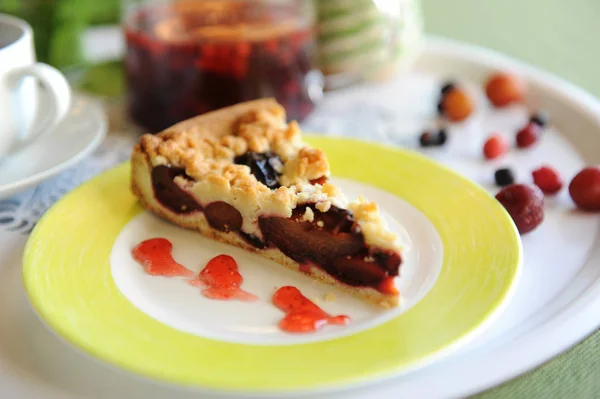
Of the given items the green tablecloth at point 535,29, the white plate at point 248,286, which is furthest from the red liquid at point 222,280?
the green tablecloth at point 535,29

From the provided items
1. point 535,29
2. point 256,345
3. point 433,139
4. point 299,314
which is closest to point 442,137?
point 433,139

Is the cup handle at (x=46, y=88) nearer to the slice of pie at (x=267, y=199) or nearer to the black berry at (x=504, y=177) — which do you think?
the slice of pie at (x=267, y=199)

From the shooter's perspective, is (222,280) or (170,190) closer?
(222,280)

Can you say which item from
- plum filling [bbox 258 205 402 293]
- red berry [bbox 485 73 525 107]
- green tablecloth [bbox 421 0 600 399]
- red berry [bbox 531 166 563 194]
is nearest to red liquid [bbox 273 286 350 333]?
plum filling [bbox 258 205 402 293]

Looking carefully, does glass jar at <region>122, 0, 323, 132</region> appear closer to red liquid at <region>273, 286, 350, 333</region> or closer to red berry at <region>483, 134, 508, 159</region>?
red berry at <region>483, 134, 508, 159</region>

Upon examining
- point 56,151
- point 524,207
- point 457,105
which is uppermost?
point 524,207

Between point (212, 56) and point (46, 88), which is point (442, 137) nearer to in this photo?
point (212, 56)
